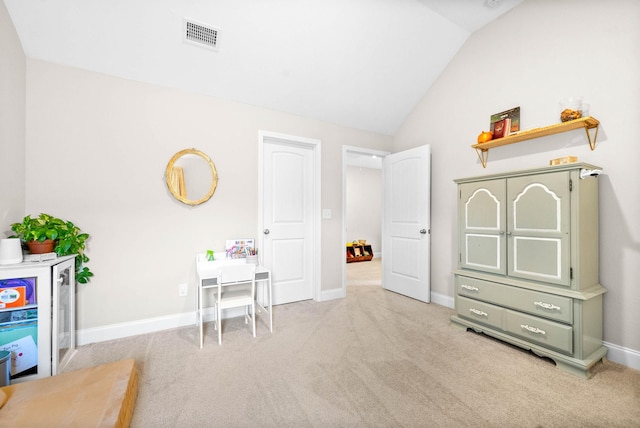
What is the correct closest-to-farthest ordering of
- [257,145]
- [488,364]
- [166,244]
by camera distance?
[488,364]
[166,244]
[257,145]

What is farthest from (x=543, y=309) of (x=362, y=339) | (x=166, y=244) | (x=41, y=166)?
(x=41, y=166)

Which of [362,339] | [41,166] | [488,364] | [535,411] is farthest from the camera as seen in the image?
[362,339]

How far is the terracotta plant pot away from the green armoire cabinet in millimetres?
3430

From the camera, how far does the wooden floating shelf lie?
2189mm

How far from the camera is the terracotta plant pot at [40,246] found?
1.92m

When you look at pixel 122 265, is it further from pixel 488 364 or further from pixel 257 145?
pixel 488 364

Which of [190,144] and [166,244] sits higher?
[190,144]

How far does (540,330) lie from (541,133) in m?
1.68

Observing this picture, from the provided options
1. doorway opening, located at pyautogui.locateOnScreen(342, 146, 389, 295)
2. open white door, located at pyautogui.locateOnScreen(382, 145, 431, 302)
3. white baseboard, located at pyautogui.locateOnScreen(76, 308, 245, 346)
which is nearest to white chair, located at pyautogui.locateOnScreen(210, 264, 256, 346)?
white baseboard, located at pyautogui.locateOnScreen(76, 308, 245, 346)

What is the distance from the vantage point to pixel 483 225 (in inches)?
101

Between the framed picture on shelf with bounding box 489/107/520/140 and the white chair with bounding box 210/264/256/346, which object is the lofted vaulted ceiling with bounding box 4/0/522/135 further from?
the white chair with bounding box 210/264/256/346

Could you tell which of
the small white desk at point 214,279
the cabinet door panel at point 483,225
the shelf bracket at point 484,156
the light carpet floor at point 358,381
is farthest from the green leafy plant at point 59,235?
the shelf bracket at point 484,156

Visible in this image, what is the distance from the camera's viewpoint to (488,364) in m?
2.07

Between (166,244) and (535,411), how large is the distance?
10.2 ft
